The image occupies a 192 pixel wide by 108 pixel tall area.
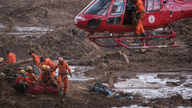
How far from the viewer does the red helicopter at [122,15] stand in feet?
31.9

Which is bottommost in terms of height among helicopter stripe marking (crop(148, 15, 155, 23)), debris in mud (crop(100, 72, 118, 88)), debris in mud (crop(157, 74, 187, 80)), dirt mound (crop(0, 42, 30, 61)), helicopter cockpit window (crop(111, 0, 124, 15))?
debris in mud (crop(157, 74, 187, 80))

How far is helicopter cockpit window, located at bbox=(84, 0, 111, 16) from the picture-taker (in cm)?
970

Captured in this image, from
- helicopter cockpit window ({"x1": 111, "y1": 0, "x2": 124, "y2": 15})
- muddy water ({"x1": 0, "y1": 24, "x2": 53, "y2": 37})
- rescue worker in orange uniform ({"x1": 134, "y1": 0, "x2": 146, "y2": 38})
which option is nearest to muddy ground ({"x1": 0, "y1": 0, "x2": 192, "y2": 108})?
muddy water ({"x1": 0, "y1": 24, "x2": 53, "y2": 37})

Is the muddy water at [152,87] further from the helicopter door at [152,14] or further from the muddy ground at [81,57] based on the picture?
the helicopter door at [152,14]

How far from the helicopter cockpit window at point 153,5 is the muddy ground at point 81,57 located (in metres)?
3.75

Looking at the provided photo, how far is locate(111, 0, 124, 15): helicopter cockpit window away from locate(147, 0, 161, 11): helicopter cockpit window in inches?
52.7

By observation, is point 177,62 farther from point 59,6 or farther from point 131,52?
point 59,6

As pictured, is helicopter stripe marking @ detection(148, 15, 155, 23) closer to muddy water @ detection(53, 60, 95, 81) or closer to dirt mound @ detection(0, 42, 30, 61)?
muddy water @ detection(53, 60, 95, 81)

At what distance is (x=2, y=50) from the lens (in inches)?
671

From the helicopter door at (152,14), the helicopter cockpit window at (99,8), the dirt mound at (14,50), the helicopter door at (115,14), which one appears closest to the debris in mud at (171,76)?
the helicopter door at (152,14)

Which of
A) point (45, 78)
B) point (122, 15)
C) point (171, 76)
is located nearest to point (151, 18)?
point (122, 15)

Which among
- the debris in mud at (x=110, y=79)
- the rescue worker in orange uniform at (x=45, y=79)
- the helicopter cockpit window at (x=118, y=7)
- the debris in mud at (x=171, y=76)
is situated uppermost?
the helicopter cockpit window at (x=118, y=7)

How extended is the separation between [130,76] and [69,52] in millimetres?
7503

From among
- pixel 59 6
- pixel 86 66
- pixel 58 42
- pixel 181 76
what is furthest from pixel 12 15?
pixel 181 76
